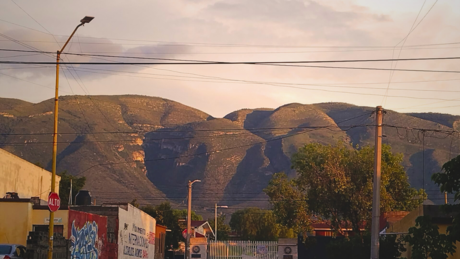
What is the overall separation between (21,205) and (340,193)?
2992 centimetres

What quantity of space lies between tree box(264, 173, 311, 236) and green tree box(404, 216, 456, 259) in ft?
102

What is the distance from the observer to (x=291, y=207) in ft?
188

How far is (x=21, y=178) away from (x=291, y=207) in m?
23.7

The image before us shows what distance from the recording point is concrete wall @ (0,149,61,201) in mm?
45688

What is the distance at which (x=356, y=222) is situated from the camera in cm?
5728

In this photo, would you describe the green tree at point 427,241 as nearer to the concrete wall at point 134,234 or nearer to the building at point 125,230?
the building at point 125,230

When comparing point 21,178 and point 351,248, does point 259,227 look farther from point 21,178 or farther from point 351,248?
point 21,178

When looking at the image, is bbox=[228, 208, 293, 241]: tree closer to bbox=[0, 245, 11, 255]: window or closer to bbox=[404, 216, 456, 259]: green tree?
bbox=[404, 216, 456, 259]: green tree

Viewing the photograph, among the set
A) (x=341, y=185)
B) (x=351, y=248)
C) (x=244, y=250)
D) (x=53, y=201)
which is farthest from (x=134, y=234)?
(x=53, y=201)

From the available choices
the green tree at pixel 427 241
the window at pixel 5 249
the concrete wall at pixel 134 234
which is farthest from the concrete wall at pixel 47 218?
the green tree at pixel 427 241

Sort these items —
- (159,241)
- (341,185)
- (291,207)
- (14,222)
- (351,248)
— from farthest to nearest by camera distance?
1. (159,241)
2. (291,207)
3. (341,185)
4. (351,248)
5. (14,222)

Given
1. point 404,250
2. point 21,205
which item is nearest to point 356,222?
point 404,250

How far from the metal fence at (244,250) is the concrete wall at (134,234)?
244 inches

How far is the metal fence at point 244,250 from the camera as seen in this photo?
195ft
